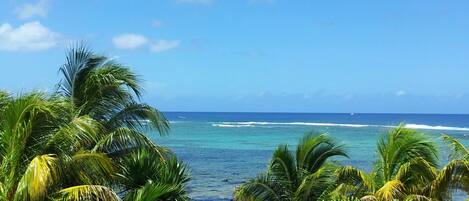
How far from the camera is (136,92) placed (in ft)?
44.1

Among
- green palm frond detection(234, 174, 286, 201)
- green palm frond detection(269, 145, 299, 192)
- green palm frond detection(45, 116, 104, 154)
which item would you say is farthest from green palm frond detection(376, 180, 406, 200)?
green palm frond detection(45, 116, 104, 154)

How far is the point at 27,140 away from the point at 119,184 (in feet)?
9.44

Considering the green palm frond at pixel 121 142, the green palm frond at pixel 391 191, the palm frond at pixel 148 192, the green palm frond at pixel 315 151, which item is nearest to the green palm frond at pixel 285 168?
the green palm frond at pixel 315 151

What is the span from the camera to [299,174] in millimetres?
12914

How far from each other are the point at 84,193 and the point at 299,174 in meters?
5.41

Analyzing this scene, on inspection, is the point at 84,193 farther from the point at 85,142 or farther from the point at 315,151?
the point at 315,151

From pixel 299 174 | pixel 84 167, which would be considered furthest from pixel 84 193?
pixel 299 174

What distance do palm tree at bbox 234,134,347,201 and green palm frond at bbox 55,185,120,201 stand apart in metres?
4.11

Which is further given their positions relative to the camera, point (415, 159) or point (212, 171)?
point (212, 171)

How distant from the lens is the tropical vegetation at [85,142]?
8.71m

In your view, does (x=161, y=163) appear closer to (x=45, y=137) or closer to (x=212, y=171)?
(x=45, y=137)

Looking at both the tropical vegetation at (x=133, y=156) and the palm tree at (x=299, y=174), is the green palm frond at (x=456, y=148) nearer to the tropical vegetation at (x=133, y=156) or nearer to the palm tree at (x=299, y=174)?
the tropical vegetation at (x=133, y=156)

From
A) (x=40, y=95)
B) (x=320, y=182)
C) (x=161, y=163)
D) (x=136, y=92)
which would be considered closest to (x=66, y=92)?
(x=136, y=92)

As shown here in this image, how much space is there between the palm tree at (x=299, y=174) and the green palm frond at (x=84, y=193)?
162 inches
